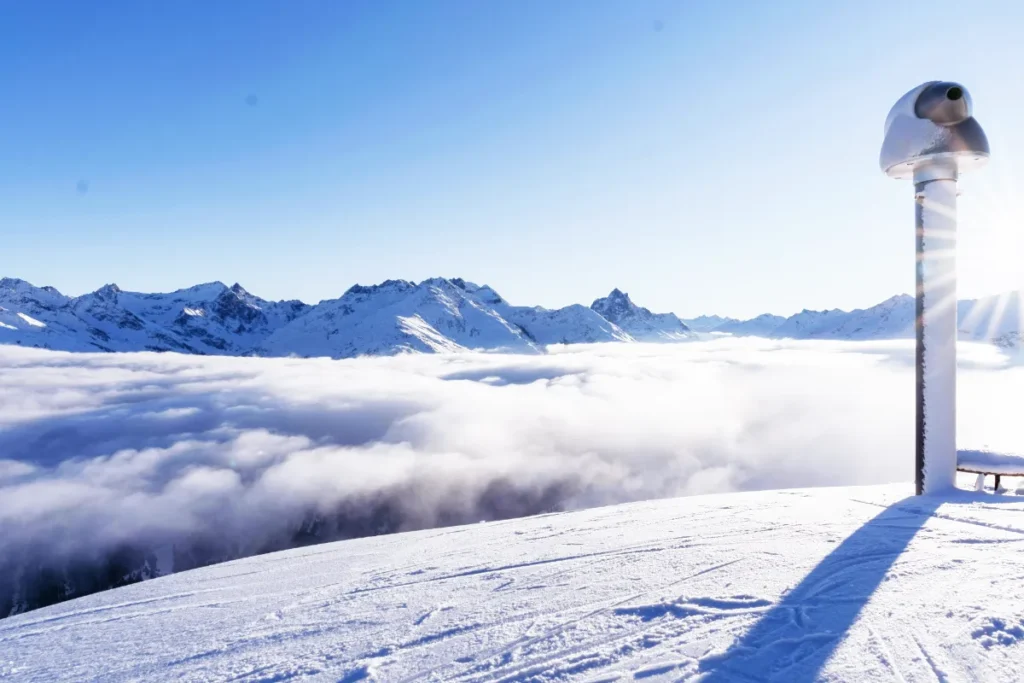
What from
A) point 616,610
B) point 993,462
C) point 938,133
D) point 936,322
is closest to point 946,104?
point 938,133

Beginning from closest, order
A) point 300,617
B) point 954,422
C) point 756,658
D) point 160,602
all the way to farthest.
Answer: point 756,658 < point 300,617 < point 160,602 < point 954,422

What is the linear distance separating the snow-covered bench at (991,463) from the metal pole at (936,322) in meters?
0.83

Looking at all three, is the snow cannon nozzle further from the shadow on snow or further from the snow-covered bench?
the shadow on snow

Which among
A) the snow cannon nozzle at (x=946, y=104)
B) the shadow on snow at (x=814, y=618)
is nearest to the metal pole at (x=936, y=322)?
the snow cannon nozzle at (x=946, y=104)

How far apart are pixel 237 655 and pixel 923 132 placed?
13190 mm

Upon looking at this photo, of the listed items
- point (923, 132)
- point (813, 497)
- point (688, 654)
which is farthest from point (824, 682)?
point (923, 132)

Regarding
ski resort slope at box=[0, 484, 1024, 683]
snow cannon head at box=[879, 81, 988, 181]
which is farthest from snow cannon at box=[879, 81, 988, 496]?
ski resort slope at box=[0, 484, 1024, 683]

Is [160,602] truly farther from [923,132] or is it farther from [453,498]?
[453,498]

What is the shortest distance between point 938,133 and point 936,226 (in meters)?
1.64

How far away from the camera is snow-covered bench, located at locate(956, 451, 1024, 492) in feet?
35.7

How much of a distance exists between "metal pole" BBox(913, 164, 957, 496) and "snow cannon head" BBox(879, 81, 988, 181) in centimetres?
15

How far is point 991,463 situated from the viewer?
1096 cm

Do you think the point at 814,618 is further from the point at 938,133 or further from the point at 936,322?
the point at 938,133

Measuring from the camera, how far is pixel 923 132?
33.7 ft
